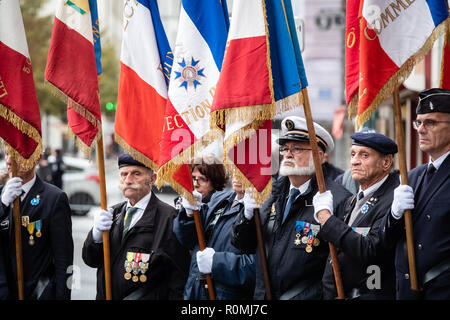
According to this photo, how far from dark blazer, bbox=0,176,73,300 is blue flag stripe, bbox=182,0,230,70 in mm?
1734

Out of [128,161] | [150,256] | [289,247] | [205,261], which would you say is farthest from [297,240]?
[128,161]

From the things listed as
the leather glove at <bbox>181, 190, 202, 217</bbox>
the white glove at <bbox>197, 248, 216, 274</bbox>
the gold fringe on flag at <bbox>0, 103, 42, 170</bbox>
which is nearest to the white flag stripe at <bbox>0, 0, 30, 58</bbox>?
the gold fringe on flag at <bbox>0, 103, 42, 170</bbox>

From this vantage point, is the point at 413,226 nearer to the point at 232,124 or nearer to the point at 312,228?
the point at 312,228

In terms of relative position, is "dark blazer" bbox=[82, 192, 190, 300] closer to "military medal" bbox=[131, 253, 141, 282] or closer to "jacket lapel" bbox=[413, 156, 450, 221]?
"military medal" bbox=[131, 253, 141, 282]

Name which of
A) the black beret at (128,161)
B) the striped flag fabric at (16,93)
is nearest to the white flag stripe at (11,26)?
the striped flag fabric at (16,93)

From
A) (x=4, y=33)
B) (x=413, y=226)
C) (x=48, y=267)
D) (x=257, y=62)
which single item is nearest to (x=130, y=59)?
(x=4, y=33)

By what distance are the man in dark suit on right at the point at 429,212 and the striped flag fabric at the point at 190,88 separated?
58.6 inches

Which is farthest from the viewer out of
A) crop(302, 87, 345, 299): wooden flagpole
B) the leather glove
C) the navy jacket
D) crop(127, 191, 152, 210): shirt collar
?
crop(127, 191, 152, 210): shirt collar

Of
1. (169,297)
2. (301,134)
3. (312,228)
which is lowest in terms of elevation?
(169,297)

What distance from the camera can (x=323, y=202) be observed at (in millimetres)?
4148

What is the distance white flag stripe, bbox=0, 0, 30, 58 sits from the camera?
196 inches

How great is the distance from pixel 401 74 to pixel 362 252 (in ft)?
3.82

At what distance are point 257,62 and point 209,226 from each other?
5.01ft

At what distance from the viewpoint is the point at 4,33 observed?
5.02 metres
